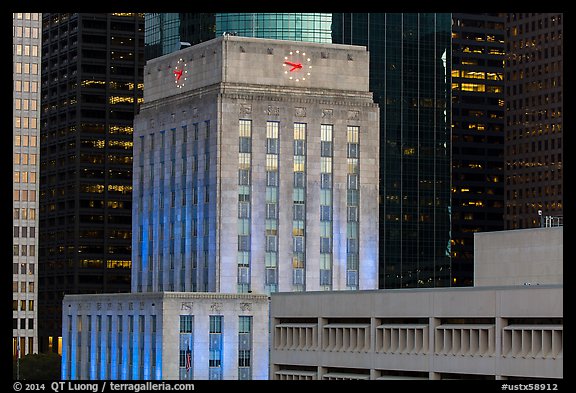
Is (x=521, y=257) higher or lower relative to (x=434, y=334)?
higher

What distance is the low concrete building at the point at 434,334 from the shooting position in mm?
154250

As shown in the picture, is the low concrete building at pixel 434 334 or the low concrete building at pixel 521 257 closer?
the low concrete building at pixel 434 334

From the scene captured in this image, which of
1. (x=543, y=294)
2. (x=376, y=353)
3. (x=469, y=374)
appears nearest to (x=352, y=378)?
(x=376, y=353)

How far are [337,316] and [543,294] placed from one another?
4105cm

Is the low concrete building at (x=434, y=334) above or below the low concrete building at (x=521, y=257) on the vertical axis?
below

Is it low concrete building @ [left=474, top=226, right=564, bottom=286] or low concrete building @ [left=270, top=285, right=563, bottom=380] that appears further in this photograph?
low concrete building @ [left=474, top=226, right=564, bottom=286]

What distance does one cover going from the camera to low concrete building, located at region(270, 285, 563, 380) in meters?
154

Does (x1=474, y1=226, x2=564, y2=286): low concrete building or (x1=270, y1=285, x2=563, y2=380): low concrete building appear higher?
(x1=474, y1=226, x2=564, y2=286): low concrete building

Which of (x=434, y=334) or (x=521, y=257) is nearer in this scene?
(x=434, y=334)

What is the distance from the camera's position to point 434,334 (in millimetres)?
169750
